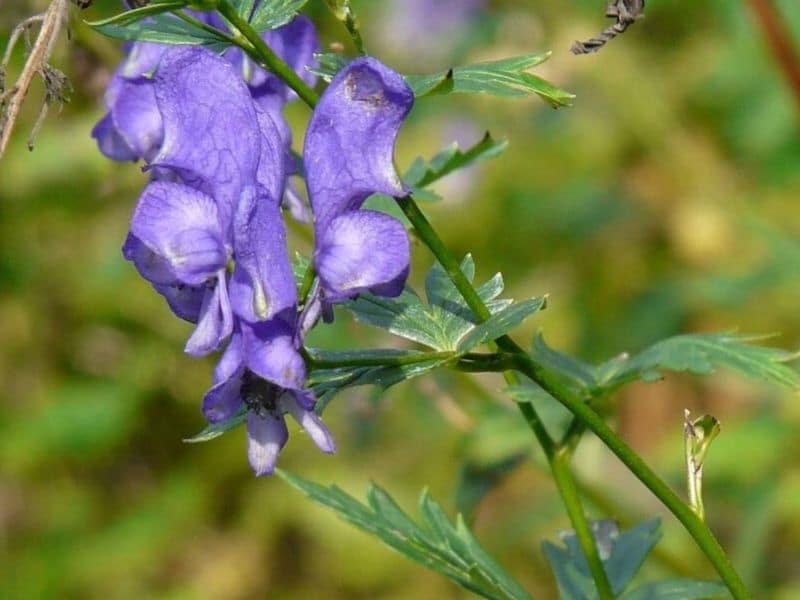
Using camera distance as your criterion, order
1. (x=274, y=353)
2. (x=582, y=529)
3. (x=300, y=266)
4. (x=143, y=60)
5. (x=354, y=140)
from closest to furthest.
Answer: (x=274, y=353) → (x=354, y=140) → (x=300, y=266) → (x=582, y=529) → (x=143, y=60)

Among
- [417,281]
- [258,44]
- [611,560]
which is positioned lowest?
[417,281]

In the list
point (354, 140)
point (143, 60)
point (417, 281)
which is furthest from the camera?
point (417, 281)

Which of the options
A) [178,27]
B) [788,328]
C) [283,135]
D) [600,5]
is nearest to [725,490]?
[788,328]

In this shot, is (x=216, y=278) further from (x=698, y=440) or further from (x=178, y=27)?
(x=698, y=440)

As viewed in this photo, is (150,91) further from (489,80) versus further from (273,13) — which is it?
(489,80)

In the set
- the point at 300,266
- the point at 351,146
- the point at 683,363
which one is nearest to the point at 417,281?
the point at 683,363

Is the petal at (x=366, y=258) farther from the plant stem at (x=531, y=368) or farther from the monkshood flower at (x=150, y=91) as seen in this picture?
the monkshood flower at (x=150, y=91)
